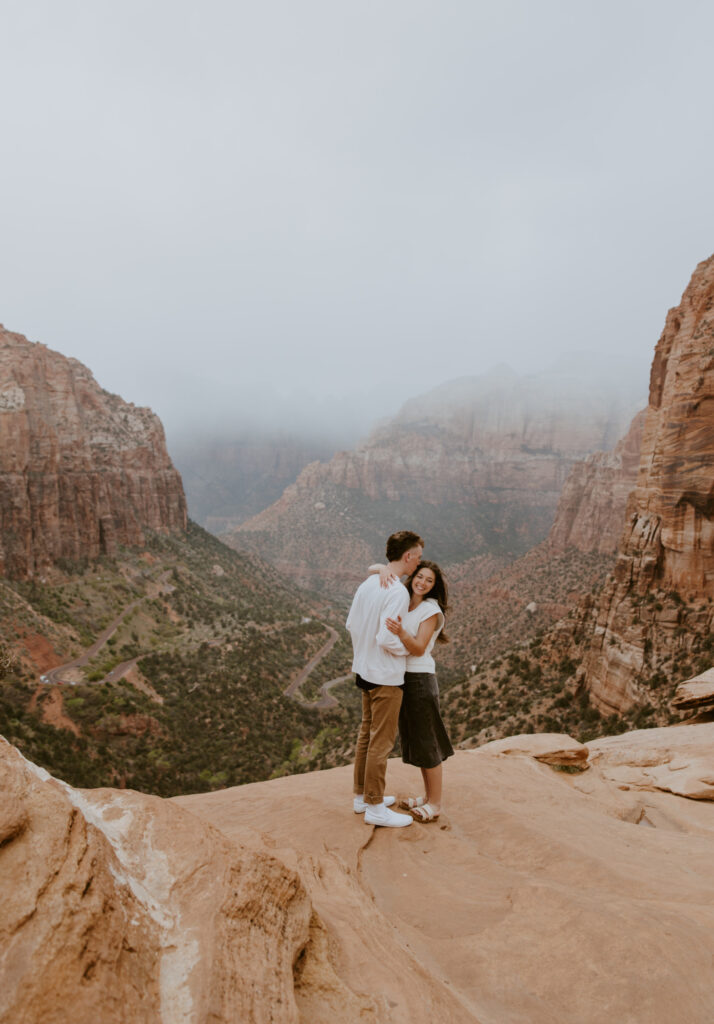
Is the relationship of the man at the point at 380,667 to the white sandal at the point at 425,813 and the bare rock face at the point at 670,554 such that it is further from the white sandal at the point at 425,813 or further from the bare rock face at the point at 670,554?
the bare rock face at the point at 670,554

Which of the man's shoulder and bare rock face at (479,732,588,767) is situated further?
bare rock face at (479,732,588,767)

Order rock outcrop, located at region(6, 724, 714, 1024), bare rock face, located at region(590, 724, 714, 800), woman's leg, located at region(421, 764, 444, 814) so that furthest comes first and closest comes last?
bare rock face, located at region(590, 724, 714, 800) < woman's leg, located at region(421, 764, 444, 814) < rock outcrop, located at region(6, 724, 714, 1024)

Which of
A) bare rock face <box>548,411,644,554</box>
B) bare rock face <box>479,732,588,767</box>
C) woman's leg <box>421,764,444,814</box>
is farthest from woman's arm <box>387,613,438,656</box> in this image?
bare rock face <box>548,411,644,554</box>

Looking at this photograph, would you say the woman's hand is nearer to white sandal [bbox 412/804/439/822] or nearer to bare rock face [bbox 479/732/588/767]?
white sandal [bbox 412/804/439/822]

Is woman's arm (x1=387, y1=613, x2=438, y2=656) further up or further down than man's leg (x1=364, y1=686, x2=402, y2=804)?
further up

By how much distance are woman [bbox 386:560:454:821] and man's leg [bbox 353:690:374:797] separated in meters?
0.40

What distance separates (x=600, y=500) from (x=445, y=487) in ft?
299

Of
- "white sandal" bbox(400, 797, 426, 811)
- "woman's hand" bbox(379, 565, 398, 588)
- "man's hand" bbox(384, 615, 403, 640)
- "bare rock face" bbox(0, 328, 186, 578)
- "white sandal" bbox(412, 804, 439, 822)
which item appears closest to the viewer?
"man's hand" bbox(384, 615, 403, 640)

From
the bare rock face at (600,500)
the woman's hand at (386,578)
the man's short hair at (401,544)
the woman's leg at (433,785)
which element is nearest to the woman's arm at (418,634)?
the woman's hand at (386,578)

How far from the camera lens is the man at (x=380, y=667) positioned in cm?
541

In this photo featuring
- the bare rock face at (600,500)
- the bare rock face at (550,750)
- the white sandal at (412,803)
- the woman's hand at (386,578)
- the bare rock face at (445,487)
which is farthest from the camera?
the bare rock face at (445,487)

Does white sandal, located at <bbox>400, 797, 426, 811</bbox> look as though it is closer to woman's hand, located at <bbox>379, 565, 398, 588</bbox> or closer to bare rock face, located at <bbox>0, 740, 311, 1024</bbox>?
woman's hand, located at <bbox>379, 565, 398, 588</bbox>

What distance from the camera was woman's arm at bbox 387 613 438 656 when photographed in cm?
522

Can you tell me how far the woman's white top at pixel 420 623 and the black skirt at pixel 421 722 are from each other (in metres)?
0.10
